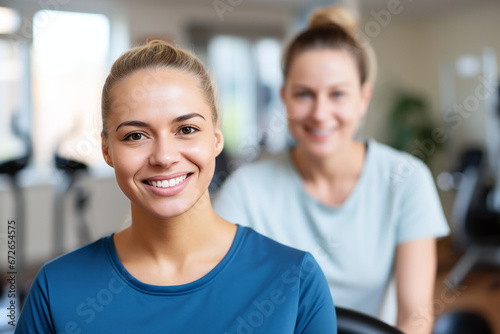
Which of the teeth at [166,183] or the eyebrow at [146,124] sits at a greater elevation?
the eyebrow at [146,124]

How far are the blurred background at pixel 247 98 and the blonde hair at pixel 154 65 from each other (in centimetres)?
267

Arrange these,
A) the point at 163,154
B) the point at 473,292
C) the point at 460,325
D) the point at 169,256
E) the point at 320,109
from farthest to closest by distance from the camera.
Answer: the point at 473,292
the point at 460,325
the point at 320,109
the point at 169,256
the point at 163,154

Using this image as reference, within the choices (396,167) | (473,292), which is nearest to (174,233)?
(396,167)

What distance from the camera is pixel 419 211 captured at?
1249 mm

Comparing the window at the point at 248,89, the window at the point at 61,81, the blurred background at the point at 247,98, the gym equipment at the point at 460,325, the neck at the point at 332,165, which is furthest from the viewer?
the window at the point at 248,89

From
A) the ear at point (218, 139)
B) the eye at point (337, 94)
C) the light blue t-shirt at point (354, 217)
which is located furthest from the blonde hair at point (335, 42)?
the ear at point (218, 139)

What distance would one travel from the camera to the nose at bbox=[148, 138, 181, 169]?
68 centimetres

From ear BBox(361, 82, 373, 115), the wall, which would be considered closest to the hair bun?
ear BBox(361, 82, 373, 115)

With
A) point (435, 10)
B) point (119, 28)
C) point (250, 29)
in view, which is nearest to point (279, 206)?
point (119, 28)

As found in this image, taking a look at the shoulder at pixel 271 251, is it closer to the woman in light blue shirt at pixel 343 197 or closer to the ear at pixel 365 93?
the woman in light blue shirt at pixel 343 197

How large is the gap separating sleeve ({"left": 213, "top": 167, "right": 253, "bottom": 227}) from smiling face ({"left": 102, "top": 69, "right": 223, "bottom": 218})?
0.53 metres

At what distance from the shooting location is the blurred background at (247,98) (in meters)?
4.21

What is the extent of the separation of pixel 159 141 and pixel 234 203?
613 millimetres

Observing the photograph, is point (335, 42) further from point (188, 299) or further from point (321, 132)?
point (188, 299)
